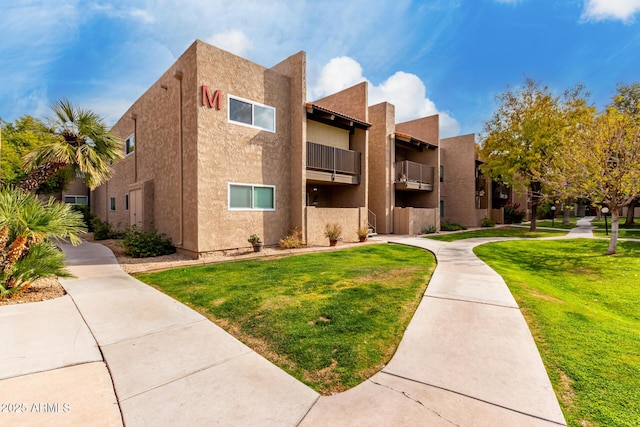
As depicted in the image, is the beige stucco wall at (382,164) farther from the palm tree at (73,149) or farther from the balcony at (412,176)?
the palm tree at (73,149)

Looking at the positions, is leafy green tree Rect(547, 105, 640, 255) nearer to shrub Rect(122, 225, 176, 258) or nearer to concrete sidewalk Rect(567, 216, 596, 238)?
concrete sidewalk Rect(567, 216, 596, 238)

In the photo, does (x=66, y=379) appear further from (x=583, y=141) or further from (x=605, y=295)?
(x=583, y=141)

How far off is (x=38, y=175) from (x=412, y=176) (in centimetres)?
1831

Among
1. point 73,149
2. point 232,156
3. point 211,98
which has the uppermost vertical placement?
point 211,98

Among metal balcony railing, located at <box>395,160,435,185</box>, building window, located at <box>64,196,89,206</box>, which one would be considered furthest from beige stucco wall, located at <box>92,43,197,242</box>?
building window, located at <box>64,196,89,206</box>

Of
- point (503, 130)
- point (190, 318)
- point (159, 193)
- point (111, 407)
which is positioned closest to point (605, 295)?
point (190, 318)

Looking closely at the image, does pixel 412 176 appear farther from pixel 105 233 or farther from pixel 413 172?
pixel 105 233

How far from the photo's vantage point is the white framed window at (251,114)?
11328mm

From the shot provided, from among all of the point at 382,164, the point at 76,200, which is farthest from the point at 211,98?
A: the point at 76,200

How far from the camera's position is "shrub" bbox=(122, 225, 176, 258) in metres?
10.9

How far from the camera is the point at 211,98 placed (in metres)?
10.6

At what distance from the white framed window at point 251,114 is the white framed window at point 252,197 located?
2565 millimetres

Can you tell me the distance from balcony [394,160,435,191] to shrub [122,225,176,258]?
541 inches

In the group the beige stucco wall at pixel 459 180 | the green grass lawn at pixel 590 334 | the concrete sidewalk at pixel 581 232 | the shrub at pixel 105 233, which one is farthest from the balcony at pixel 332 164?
the concrete sidewalk at pixel 581 232
